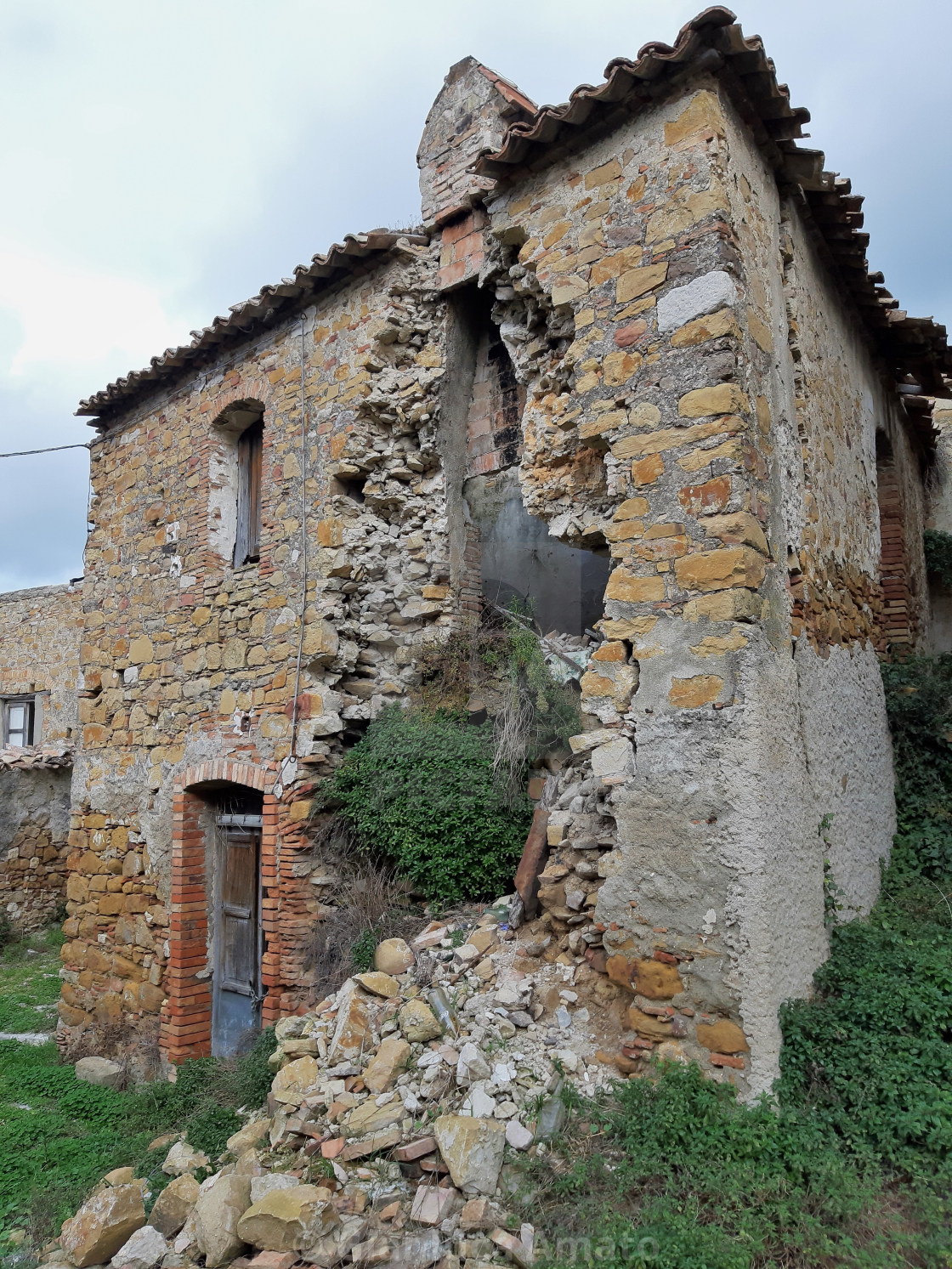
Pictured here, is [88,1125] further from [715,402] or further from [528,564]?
[715,402]

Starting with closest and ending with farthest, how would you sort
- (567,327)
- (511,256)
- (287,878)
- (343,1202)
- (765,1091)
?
(343,1202)
(765,1091)
(567,327)
(511,256)
(287,878)

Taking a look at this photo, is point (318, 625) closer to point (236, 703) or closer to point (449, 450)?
point (236, 703)

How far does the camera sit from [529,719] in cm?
561

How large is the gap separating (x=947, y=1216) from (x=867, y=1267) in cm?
47

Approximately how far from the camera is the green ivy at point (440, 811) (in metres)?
5.51

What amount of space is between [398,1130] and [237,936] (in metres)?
3.78

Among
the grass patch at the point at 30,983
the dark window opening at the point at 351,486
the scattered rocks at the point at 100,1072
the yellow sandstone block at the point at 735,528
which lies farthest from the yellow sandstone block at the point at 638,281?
the grass patch at the point at 30,983

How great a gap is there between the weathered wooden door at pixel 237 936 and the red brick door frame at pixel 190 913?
4.7 inches

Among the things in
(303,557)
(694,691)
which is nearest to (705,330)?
(694,691)

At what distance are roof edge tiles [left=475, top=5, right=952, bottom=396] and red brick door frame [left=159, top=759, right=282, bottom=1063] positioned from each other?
478cm

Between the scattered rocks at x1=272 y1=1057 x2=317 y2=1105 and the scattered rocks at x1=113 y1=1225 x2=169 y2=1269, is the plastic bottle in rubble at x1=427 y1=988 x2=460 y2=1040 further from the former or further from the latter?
the scattered rocks at x1=113 y1=1225 x2=169 y2=1269

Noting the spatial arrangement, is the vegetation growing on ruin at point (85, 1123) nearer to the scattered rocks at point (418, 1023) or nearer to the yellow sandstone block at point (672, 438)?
the scattered rocks at point (418, 1023)

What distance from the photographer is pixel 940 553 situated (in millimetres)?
9414

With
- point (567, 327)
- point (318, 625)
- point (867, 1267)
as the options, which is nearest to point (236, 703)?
point (318, 625)
